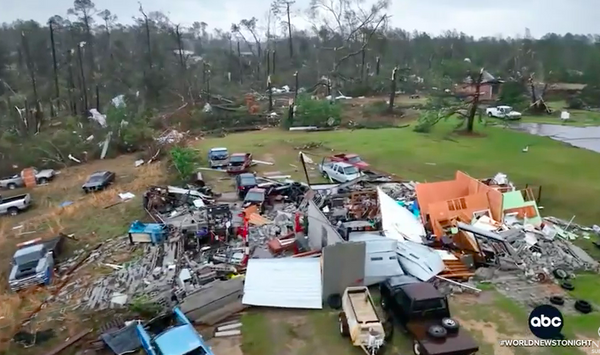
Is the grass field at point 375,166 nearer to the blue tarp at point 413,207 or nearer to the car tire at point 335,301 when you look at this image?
the car tire at point 335,301

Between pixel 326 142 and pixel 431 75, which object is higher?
pixel 431 75

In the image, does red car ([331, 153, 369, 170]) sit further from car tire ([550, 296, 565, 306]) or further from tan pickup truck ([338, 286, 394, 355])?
tan pickup truck ([338, 286, 394, 355])

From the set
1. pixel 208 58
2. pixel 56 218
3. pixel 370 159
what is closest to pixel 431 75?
pixel 370 159

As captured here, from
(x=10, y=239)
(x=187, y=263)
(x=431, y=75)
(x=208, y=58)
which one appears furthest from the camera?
(x=208, y=58)

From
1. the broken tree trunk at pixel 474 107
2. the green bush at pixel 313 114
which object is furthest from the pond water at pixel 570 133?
the green bush at pixel 313 114

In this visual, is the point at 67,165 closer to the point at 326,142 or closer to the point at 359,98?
the point at 326,142

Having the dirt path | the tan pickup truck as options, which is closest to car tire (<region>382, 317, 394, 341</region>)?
the tan pickup truck

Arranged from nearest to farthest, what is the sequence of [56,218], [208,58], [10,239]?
[10,239]
[56,218]
[208,58]
